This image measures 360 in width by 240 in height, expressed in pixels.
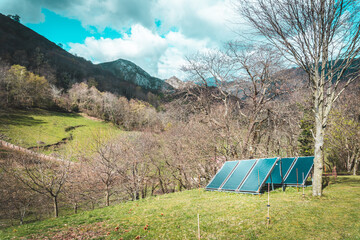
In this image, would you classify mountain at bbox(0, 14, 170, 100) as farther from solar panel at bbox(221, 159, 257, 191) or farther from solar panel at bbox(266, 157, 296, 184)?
solar panel at bbox(266, 157, 296, 184)

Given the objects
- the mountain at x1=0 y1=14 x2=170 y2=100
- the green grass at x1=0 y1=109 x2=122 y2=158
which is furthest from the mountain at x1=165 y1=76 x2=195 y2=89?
the mountain at x1=0 y1=14 x2=170 y2=100

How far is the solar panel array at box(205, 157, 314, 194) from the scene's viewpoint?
9336mm

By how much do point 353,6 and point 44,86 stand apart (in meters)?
71.4

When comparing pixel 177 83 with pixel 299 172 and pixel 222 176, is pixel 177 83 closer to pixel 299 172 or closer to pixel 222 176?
pixel 222 176

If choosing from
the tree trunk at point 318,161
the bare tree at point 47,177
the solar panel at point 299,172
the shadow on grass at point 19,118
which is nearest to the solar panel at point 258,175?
the solar panel at point 299,172

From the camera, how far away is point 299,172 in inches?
407

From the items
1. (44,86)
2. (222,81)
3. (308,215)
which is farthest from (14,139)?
(308,215)

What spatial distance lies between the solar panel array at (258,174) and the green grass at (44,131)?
81.0 ft

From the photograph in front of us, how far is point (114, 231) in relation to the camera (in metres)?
6.43

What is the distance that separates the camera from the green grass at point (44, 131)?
112ft

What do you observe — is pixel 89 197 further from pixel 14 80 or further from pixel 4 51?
pixel 4 51

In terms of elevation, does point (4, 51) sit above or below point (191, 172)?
above

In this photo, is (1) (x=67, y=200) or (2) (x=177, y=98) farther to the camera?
(1) (x=67, y=200)

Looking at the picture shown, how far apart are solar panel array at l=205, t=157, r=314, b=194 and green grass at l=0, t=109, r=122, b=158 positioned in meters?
24.7
